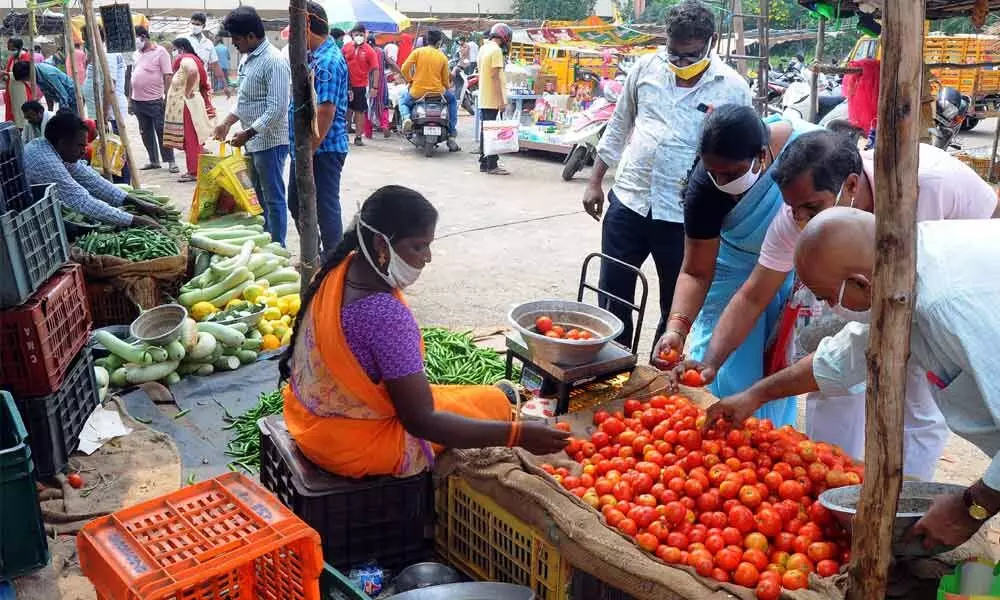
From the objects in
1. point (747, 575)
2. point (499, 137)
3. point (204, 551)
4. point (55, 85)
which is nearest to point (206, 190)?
point (55, 85)

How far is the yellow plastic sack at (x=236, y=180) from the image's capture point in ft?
23.9

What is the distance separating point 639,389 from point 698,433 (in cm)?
54

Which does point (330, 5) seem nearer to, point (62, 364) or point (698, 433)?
point (62, 364)

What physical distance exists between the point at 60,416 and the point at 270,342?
1875 millimetres

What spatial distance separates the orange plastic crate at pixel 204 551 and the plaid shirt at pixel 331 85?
4.44 meters

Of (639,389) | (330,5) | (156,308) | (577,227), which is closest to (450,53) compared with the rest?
(330,5)

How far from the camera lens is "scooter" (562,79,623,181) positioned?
40.8 feet

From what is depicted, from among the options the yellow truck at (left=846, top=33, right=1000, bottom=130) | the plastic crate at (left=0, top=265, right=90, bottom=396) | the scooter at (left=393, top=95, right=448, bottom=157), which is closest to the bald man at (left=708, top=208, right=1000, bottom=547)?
the plastic crate at (left=0, top=265, right=90, bottom=396)

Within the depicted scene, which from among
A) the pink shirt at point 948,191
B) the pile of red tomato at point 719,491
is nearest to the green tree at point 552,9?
the pink shirt at point 948,191

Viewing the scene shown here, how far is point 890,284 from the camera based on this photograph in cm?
184

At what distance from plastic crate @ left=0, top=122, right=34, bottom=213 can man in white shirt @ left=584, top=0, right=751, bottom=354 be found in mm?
3124

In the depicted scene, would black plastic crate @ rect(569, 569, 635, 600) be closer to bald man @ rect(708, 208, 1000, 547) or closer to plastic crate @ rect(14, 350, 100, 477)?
bald man @ rect(708, 208, 1000, 547)

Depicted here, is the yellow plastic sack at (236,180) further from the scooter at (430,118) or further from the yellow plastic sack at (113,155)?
the scooter at (430,118)

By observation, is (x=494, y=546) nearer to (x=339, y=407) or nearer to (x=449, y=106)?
(x=339, y=407)
